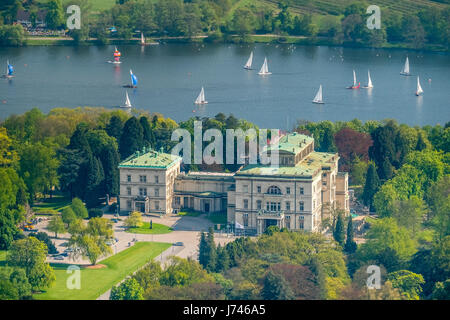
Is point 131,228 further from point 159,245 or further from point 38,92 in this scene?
point 38,92

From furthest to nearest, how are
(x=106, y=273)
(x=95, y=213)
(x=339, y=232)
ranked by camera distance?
(x=95, y=213), (x=339, y=232), (x=106, y=273)

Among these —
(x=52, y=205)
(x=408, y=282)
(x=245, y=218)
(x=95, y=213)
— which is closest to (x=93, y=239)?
(x=95, y=213)

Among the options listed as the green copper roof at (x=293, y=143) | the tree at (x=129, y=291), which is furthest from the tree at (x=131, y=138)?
the tree at (x=129, y=291)

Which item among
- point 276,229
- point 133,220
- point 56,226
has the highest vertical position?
point 276,229

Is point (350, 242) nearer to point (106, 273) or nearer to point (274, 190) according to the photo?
point (274, 190)

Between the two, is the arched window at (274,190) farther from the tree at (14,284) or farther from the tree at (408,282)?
the tree at (14,284)
